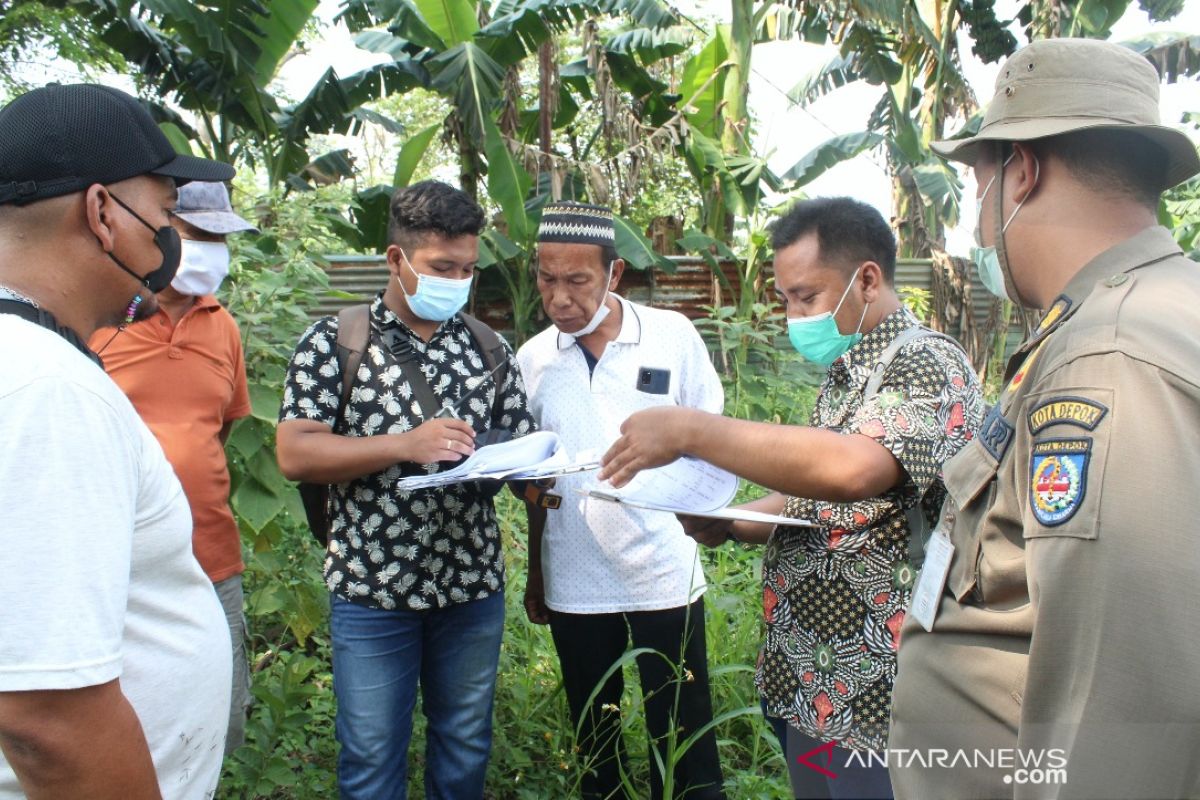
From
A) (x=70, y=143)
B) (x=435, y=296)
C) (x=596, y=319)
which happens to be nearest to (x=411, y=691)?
(x=435, y=296)

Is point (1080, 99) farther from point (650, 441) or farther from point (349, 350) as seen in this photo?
point (349, 350)

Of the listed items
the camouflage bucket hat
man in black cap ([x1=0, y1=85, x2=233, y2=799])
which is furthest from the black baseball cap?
the camouflage bucket hat

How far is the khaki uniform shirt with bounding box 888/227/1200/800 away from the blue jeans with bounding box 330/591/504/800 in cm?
163

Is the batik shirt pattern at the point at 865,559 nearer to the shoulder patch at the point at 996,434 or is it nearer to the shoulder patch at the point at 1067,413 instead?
the shoulder patch at the point at 996,434

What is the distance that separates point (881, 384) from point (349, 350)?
1420 mm

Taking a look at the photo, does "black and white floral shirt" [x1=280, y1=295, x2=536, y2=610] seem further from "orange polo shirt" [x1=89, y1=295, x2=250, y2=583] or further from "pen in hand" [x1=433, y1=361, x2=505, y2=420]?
"orange polo shirt" [x1=89, y1=295, x2=250, y2=583]

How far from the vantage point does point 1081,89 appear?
1.38m

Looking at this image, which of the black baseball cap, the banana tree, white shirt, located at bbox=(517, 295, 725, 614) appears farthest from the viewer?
the banana tree

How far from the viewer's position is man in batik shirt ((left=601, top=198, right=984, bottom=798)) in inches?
73.8

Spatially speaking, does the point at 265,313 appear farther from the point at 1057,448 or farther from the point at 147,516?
the point at 1057,448

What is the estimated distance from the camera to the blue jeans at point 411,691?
2.58 m

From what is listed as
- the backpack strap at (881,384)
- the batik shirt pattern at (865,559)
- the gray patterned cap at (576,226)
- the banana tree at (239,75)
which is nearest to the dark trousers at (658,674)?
the batik shirt pattern at (865,559)

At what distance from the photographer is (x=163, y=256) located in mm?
1476

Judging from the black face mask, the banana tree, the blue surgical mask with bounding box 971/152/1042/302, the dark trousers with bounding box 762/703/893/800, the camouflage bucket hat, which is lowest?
the dark trousers with bounding box 762/703/893/800
